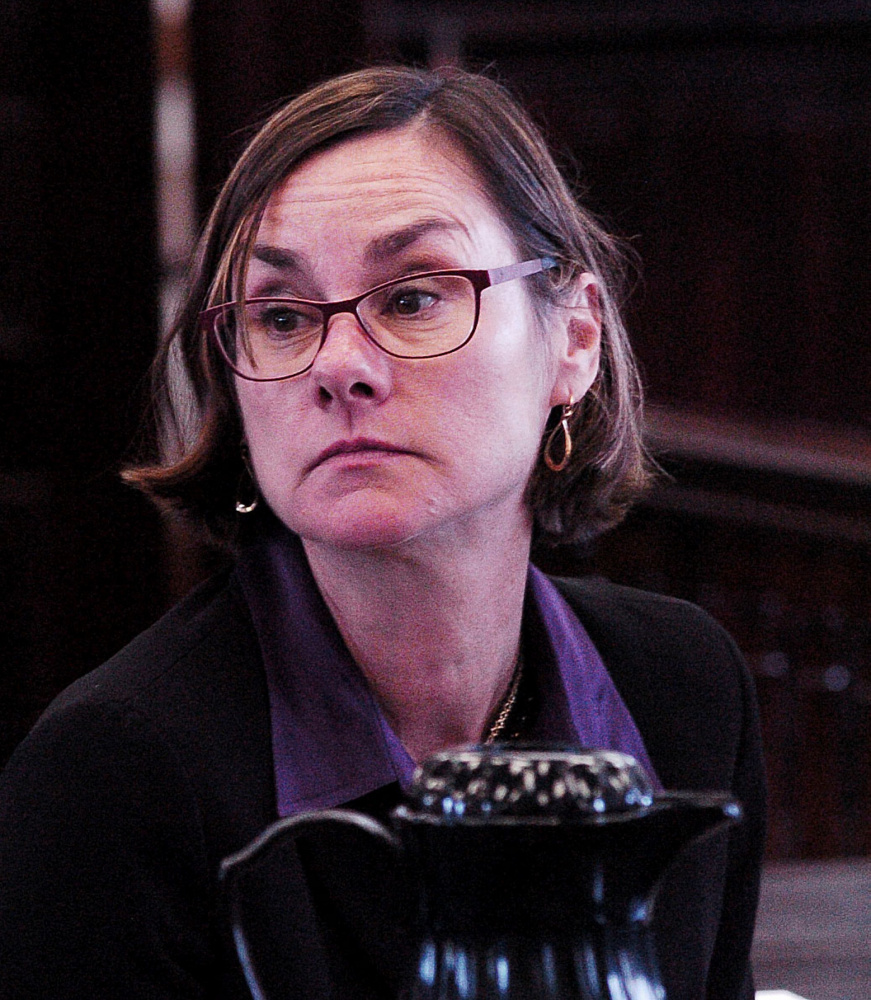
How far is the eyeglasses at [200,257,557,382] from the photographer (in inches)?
42.4

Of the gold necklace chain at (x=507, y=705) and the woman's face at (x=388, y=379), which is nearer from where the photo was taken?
the woman's face at (x=388, y=379)

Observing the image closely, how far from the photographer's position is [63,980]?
0.98 meters

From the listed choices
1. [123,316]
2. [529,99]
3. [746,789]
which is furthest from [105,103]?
[746,789]

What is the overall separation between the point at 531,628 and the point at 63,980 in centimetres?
56

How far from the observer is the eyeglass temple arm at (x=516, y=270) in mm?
1183

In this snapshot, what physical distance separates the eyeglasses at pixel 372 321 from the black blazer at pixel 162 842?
0.75 feet

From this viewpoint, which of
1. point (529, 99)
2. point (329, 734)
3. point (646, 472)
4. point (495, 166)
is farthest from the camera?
point (529, 99)

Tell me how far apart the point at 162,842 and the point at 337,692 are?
Result: 0.19 m

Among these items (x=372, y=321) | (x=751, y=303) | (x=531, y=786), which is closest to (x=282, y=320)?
(x=372, y=321)

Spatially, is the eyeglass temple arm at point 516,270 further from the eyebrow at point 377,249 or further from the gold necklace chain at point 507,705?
the gold necklace chain at point 507,705

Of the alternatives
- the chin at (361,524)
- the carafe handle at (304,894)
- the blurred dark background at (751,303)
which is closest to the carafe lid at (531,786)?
the carafe handle at (304,894)

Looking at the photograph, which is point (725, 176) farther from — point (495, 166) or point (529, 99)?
point (495, 166)

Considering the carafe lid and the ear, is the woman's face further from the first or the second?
the carafe lid

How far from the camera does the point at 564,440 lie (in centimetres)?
139
